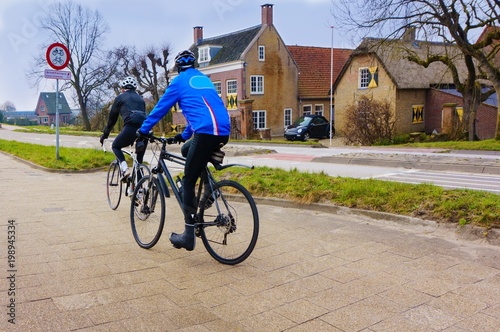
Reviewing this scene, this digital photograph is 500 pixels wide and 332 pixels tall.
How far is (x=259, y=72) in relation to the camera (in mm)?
43500

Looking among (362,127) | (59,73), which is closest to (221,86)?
(362,127)

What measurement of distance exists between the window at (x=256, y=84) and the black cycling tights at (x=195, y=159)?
38.7 m

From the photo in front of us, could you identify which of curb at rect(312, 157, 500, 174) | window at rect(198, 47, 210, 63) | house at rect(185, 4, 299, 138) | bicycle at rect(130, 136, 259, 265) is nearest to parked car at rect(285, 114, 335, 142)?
house at rect(185, 4, 299, 138)

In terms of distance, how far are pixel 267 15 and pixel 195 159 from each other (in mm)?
41429

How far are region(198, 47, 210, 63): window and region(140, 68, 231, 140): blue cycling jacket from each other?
140 feet

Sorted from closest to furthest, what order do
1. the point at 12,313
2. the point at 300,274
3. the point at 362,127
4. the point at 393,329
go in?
the point at 393,329, the point at 12,313, the point at 300,274, the point at 362,127

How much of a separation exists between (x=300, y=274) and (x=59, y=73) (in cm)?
1140

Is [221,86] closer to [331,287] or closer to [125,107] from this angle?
[125,107]

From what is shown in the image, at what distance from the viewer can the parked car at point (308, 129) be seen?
112ft

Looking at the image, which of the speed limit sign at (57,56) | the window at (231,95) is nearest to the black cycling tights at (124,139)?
the speed limit sign at (57,56)

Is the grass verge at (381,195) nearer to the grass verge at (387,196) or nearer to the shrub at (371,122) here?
the grass verge at (387,196)

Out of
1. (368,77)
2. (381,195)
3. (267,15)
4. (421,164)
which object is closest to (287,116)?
(267,15)

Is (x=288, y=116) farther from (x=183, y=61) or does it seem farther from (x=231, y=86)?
(x=183, y=61)

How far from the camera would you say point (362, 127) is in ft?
91.0
